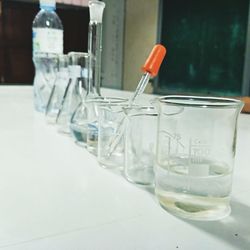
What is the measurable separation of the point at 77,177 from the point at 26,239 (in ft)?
0.57

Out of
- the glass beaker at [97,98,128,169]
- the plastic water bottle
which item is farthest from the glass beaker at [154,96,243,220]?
the plastic water bottle

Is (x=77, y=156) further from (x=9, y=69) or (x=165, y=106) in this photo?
(x=9, y=69)

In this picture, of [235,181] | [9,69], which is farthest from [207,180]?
[9,69]

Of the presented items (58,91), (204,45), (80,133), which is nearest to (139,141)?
(80,133)

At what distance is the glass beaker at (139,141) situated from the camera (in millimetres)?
475

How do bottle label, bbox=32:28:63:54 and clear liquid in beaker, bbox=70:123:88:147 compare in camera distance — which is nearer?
clear liquid in beaker, bbox=70:123:88:147

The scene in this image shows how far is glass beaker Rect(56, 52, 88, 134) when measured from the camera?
0.78 metres

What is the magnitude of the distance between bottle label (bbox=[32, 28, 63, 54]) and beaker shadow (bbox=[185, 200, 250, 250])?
829mm

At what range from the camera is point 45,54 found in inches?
42.6

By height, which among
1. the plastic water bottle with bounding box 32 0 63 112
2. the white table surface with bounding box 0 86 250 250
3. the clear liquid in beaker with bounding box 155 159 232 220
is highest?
the plastic water bottle with bounding box 32 0 63 112

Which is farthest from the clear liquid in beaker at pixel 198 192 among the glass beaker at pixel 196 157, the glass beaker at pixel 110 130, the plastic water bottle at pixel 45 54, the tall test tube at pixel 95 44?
the plastic water bottle at pixel 45 54

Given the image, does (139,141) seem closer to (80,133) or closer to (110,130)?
(110,130)

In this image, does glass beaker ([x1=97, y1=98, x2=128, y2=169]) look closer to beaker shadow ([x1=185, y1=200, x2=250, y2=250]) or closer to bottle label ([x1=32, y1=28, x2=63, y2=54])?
beaker shadow ([x1=185, y1=200, x2=250, y2=250])

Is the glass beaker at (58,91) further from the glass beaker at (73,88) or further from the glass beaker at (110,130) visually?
the glass beaker at (110,130)
